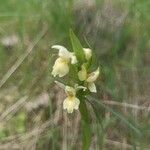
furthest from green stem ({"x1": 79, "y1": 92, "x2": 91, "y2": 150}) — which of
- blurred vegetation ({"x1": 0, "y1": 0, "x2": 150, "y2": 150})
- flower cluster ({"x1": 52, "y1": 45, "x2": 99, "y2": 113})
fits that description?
blurred vegetation ({"x1": 0, "y1": 0, "x2": 150, "y2": 150})

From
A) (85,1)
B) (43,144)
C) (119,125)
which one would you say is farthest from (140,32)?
(43,144)

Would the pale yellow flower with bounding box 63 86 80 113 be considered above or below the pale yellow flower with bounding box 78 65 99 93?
below

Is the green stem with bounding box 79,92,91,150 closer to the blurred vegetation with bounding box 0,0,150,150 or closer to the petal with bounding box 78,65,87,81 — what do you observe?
the petal with bounding box 78,65,87,81

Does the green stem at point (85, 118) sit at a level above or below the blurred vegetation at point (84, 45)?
above

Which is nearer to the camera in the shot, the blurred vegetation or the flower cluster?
the flower cluster

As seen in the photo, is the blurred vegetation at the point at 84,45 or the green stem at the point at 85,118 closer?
the green stem at the point at 85,118

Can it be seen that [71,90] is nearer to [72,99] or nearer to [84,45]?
[72,99]

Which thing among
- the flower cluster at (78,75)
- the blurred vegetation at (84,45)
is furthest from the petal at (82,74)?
the blurred vegetation at (84,45)

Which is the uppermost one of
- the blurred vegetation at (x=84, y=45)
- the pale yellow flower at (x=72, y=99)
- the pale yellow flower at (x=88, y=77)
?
the pale yellow flower at (x=88, y=77)

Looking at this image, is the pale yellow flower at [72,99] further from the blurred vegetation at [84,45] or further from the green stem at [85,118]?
the blurred vegetation at [84,45]

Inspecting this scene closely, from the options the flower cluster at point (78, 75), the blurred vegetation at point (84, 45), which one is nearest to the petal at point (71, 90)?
the flower cluster at point (78, 75)
